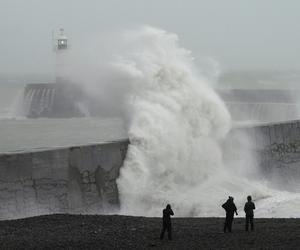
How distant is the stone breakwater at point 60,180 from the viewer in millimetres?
9414

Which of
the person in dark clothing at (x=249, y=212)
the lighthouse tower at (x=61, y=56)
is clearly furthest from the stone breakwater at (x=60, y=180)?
the lighthouse tower at (x=61, y=56)

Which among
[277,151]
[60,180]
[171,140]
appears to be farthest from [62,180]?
[277,151]

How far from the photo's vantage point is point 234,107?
3731 centimetres

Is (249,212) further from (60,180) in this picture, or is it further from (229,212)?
(60,180)

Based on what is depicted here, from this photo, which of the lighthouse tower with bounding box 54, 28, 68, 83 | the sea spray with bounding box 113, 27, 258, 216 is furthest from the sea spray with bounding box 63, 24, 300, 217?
the lighthouse tower with bounding box 54, 28, 68, 83

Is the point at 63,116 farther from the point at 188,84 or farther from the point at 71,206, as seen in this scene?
the point at 71,206

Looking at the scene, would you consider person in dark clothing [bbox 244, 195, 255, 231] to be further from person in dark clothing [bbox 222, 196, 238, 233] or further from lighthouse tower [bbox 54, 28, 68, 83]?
lighthouse tower [bbox 54, 28, 68, 83]

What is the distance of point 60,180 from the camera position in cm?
994

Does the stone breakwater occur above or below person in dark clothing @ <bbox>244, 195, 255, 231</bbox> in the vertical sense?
above

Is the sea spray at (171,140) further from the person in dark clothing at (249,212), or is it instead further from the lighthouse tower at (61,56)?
the lighthouse tower at (61,56)

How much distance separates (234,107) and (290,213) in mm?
27315

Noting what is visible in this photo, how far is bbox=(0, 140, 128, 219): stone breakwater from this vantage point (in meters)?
9.41

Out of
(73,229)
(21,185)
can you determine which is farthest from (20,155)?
(73,229)

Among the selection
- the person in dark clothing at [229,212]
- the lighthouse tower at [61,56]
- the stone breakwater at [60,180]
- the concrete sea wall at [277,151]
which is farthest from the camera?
the lighthouse tower at [61,56]
